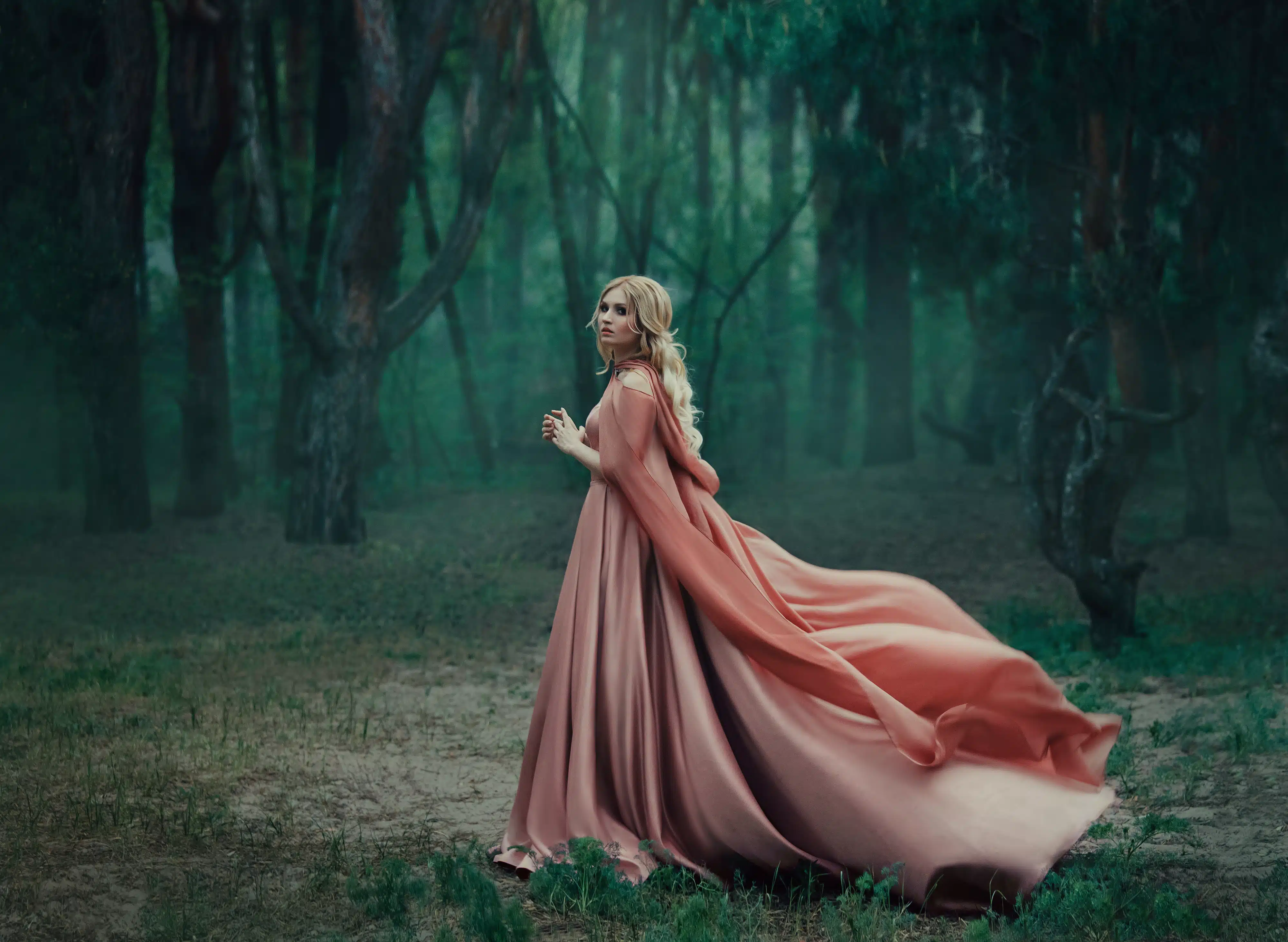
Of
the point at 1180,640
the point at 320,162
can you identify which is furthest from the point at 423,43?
the point at 1180,640

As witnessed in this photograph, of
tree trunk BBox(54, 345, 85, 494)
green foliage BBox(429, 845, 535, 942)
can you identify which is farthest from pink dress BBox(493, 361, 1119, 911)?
tree trunk BBox(54, 345, 85, 494)

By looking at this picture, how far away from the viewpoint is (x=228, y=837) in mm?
4855

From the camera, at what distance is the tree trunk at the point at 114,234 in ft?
41.2

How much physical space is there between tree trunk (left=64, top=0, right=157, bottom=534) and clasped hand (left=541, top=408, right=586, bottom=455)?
9794 mm

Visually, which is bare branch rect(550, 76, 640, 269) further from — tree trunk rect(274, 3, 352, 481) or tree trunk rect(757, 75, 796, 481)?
tree trunk rect(274, 3, 352, 481)

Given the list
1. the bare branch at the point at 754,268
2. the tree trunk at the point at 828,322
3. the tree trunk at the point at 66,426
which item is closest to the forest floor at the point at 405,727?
the tree trunk at the point at 66,426

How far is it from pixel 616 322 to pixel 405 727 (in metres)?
3.51

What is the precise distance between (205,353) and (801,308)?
52.1ft

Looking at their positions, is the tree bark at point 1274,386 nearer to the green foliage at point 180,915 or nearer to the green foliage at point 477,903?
the green foliage at point 477,903

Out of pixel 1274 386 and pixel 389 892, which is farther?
pixel 1274 386

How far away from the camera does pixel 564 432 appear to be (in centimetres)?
446

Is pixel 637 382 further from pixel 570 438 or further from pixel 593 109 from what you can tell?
pixel 593 109

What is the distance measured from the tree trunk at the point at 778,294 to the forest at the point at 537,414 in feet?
0.64

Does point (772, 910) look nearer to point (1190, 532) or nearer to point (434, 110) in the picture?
point (1190, 532)
